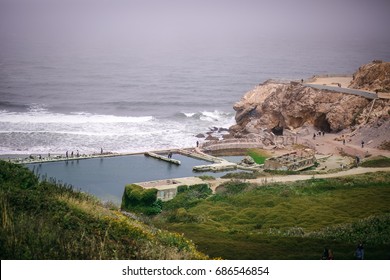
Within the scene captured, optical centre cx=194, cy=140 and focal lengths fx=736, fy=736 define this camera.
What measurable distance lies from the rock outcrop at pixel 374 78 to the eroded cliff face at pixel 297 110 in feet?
5.16

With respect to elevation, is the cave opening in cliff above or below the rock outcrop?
below

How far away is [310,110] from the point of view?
39094 millimetres

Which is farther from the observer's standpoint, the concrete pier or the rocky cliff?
the rocky cliff

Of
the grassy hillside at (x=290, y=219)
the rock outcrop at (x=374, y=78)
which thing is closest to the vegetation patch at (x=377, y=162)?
the grassy hillside at (x=290, y=219)

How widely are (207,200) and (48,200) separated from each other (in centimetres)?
1139

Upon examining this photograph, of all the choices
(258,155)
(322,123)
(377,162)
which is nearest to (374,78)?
(322,123)

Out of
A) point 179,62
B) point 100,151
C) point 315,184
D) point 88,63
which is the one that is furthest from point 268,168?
point 179,62

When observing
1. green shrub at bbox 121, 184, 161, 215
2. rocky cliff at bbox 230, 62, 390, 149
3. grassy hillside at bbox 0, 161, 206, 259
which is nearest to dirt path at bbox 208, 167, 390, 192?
green shrub at bbox 121, 184, 161, 215

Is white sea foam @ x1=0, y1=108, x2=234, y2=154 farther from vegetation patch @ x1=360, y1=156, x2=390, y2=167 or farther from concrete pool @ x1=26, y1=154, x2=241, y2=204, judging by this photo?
vegetation patch @ x1=360, y1=156, x2=390, y2=167

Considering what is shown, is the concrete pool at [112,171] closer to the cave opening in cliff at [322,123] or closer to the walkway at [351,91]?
the cave opening in cliff at [322,123]

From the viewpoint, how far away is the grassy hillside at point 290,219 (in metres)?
13.0

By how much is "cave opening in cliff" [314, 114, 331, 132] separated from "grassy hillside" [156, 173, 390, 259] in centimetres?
1326

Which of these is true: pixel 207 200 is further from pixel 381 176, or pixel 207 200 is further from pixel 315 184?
pixel 381 176

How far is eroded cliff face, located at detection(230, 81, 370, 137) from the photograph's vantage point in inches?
1481
